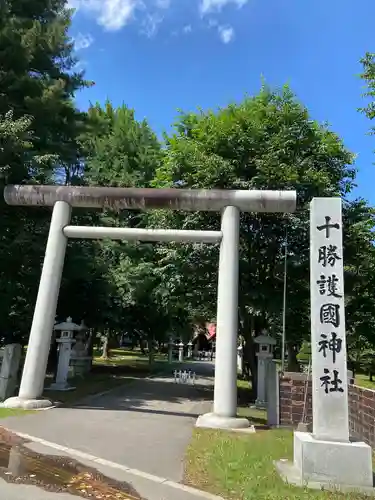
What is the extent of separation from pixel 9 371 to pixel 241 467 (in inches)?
286

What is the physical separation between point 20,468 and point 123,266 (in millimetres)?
16016

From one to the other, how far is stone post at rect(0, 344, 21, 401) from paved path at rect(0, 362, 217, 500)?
1.71m

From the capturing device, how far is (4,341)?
56.9 feet

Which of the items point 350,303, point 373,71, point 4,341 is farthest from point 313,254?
point 4,341

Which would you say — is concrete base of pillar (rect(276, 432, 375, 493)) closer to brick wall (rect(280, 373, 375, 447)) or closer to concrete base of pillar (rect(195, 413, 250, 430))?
concrete base of pillar (rect(195, 413, 250, 430))

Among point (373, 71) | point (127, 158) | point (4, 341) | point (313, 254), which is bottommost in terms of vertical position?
point (4, 341)

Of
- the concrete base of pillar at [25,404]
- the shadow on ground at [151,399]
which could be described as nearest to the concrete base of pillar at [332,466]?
the shadow on ground at [151,399]

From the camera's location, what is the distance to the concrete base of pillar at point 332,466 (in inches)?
210

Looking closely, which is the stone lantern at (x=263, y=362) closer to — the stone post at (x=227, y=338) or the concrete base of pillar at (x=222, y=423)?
the stone post at (x=227, y=338)

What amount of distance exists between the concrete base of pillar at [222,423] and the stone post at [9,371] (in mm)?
4953

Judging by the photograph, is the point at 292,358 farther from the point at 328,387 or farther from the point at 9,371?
the point at 328,387

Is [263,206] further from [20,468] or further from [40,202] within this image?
[20,468]

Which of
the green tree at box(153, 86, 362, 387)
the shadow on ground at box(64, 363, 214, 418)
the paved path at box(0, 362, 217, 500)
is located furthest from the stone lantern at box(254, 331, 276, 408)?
the paved path at box(0, 362, 217, 500)

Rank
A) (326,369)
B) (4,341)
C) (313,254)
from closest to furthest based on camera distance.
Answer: (326,369)
(313,254)
(4,341)
